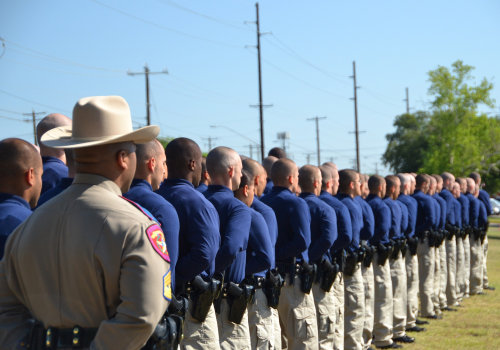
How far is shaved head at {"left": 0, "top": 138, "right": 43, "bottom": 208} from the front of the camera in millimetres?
3920

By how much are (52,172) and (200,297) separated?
1.56 meters

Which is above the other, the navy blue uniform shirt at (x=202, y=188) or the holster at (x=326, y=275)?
the navy blue uniform shirt at (x=202, y=188)

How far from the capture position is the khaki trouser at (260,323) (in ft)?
19.4

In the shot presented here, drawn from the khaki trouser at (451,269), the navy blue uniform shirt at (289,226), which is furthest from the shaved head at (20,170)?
the khaki trouser at (451,269)

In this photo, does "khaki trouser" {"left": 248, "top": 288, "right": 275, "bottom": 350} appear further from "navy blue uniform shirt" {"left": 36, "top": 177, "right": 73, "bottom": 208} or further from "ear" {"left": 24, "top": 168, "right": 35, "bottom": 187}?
"ear" {"left": 24, "top": 168, "right": 35, "bottom": 187}

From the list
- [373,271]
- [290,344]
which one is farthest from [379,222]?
[290,344]

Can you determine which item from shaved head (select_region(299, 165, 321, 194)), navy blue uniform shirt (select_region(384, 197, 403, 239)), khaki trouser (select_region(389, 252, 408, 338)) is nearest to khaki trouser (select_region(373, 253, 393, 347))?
khaki trouser (select_region(389, 252, 408, 338))

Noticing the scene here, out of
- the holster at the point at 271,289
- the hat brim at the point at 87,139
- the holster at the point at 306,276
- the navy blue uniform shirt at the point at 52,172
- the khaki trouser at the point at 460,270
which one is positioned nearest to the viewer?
the hat brim at the point at 87,139

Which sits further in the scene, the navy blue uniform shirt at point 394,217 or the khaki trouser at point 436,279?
the khaki trouser at point 436,279

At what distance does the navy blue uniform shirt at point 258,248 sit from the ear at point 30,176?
7.35ft

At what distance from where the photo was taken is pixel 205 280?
4965 millimetres

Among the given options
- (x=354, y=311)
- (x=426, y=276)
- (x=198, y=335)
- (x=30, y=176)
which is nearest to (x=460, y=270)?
(x=426, y=276)

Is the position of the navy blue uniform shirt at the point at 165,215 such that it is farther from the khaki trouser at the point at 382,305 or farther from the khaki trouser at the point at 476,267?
the khaki trouser at the point at 476,267

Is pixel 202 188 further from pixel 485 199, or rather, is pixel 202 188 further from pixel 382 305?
pixel 485 199
